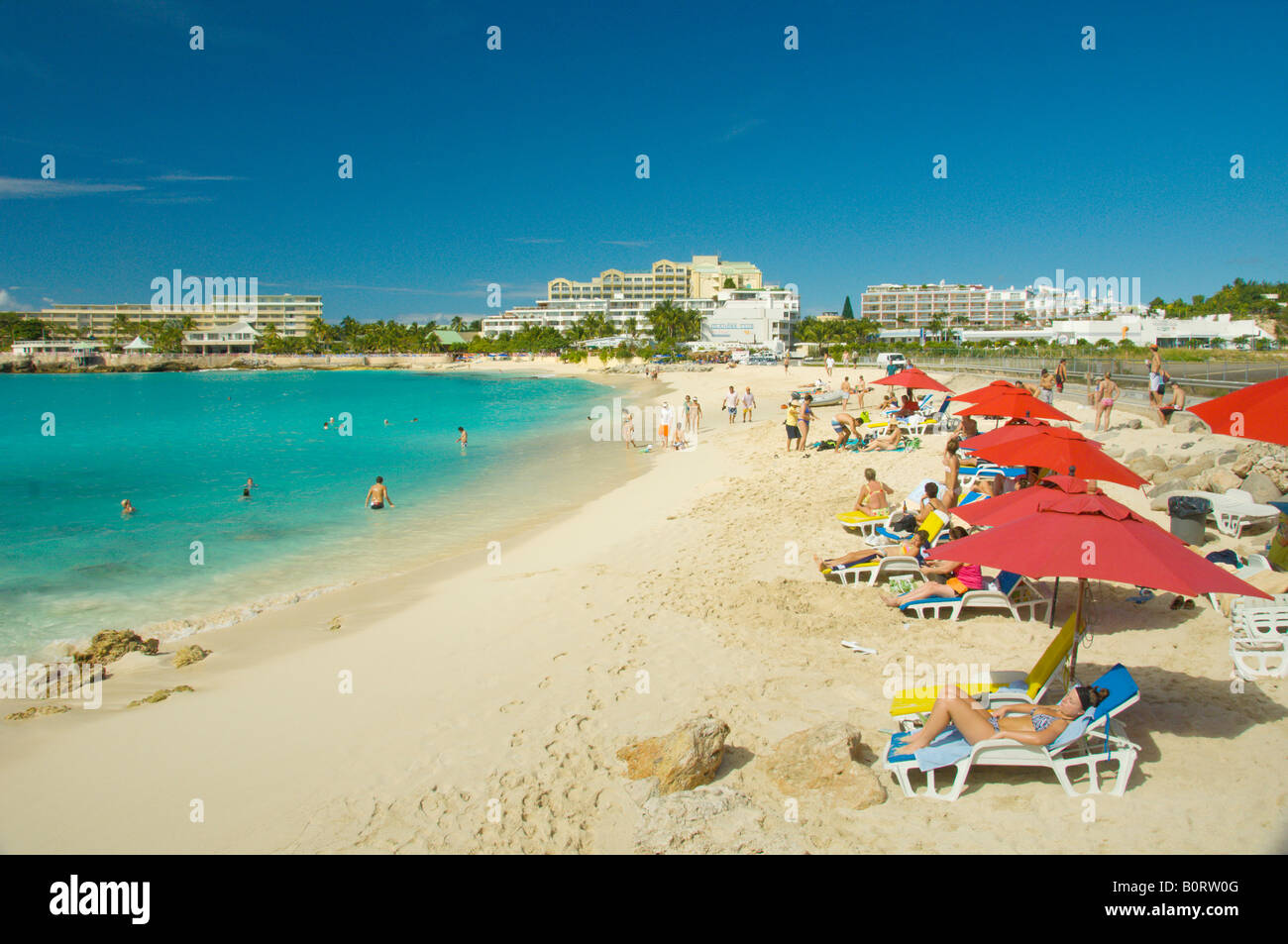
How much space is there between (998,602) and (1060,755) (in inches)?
120

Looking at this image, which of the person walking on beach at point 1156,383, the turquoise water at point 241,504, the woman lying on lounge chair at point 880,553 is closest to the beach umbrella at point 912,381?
the person walking on beach at point 1156,383

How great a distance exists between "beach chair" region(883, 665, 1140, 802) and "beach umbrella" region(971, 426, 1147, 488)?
373 centimetres

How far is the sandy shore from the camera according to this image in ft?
13.9

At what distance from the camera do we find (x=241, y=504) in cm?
1800

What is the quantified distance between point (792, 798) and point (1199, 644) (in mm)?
4370

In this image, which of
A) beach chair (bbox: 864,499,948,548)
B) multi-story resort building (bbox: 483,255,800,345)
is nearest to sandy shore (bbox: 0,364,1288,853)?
beach chair (bbox: 864,499,948,548)

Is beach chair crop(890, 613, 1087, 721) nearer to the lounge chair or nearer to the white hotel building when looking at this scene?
the lounge chair

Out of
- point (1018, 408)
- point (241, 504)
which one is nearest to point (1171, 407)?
point (1018, 408)

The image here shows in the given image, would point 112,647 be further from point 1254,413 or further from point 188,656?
point 1254,413

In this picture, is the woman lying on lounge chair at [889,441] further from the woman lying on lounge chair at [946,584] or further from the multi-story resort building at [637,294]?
the multi-story resort building at [637,294]

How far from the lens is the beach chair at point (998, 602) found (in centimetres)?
733

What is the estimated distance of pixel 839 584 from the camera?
8.48 meters

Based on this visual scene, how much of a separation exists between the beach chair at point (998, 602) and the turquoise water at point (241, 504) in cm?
791
